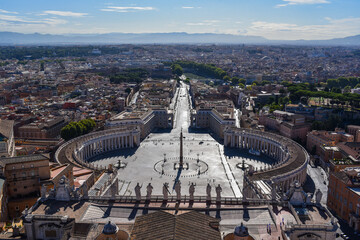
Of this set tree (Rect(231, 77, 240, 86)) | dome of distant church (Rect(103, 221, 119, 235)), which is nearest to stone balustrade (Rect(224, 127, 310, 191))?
dome of distant church (Rect(103, 221, 119, 235))

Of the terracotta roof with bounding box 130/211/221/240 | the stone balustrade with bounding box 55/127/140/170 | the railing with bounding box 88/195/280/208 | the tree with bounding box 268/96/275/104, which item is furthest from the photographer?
the tree with bounding box 268/96/275/104

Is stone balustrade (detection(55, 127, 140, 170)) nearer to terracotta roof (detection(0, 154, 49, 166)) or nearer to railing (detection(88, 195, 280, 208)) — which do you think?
terracotta roof (detection(0, 154, 49, 166))

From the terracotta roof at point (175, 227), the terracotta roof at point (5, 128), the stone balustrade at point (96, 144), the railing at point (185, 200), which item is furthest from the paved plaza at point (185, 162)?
the terracotta roof at point (175, 227)

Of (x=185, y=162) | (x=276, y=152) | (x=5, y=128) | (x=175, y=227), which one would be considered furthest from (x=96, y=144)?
(x=175, y=227)

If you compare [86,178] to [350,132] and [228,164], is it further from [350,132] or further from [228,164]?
[350,132]

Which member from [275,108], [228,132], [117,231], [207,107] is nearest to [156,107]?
[207,107]

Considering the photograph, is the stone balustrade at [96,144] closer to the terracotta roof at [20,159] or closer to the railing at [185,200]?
the terracotta roof at [20,159]
